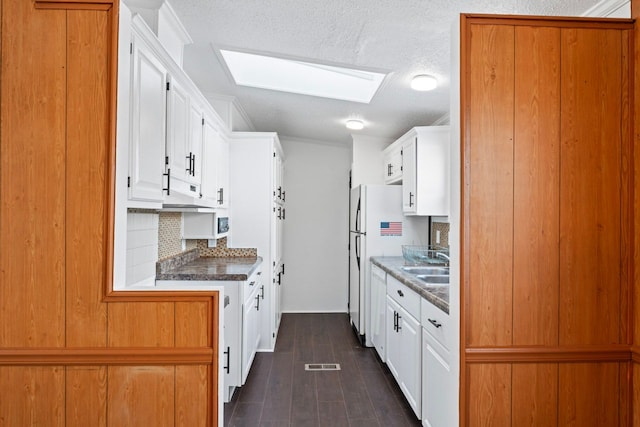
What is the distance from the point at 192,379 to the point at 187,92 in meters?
1.64

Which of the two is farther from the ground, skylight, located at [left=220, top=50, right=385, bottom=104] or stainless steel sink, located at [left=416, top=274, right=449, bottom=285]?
skylight, located at [left=220, top=50, right=385, bottom=104]

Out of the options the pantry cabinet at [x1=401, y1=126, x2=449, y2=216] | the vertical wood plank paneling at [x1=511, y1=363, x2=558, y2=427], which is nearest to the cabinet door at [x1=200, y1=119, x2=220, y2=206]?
the pantry cabinet at [x1=401, y1=126, x2=449, y2=216]

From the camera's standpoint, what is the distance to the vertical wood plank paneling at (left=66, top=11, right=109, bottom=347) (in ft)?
4.61

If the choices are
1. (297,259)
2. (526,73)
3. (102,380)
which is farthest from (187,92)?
(297,259)

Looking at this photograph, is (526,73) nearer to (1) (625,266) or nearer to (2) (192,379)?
(1) (625,266)

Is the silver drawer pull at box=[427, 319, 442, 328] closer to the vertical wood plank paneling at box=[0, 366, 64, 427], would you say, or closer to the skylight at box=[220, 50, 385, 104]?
the vertical wood plank paneling at box=[0, 366, 64, 427]

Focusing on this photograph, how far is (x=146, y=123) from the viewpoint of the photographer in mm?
1733

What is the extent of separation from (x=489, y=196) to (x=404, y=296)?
1.47 metres

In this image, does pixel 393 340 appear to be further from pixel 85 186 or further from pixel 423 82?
pixel 85 186

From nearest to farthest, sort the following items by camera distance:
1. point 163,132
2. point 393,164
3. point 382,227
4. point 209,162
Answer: point 163,132 → point 209,162 → point 382,227 → point 393,164

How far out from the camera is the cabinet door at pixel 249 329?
117 inches

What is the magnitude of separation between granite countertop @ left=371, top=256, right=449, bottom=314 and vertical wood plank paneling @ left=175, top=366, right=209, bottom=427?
1157 mm

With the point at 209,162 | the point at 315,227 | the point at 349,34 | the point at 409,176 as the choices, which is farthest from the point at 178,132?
the point at 315,227

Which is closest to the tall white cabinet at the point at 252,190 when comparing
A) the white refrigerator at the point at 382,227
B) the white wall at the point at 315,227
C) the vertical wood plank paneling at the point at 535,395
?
the white refrigerator at the point at 382,227
